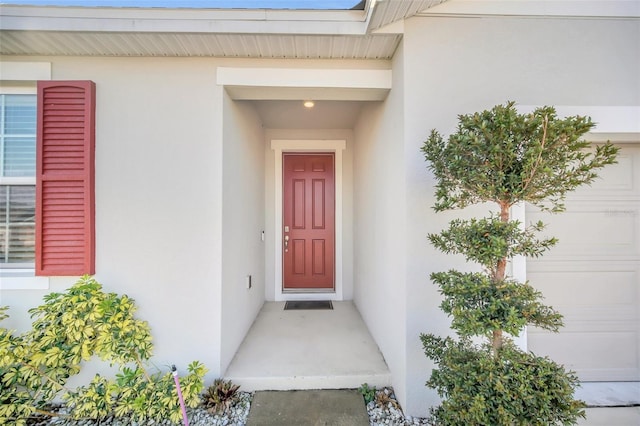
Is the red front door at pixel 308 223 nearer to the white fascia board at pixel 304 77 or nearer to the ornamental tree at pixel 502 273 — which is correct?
the white fascia board at pixel 304 77

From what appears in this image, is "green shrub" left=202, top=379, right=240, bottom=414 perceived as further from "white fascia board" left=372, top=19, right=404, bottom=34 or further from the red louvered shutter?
"white fascia board" left=372, top=19, right=404, bottom=34

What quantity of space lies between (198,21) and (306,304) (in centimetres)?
322

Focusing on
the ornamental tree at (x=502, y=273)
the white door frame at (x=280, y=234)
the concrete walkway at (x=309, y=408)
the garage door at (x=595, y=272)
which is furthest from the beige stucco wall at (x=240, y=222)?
the garage door at (x=595, y=272)

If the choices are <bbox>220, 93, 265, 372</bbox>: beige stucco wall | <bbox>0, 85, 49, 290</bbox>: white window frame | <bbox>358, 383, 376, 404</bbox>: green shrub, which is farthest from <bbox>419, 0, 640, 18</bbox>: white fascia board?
<bbox>0, 85, 49, 290</bbox>: white window frame

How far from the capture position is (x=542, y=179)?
1.32m

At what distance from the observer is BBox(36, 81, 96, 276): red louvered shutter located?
2.05m

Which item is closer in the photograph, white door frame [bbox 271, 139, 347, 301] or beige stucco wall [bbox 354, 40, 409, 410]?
beige stucco wall [bbox 354, 40, 409, 410]

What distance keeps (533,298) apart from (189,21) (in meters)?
2.64

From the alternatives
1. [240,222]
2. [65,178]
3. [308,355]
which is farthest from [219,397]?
[65,178]

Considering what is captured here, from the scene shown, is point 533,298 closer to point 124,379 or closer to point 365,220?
point 365,220

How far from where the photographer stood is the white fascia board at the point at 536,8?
6.23ft

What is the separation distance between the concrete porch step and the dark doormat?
31 centimetres

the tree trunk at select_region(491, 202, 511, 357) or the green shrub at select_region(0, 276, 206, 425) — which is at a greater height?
the tree trunk at select_region(491, 202, 511, 357)

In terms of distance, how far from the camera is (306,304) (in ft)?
12.2
